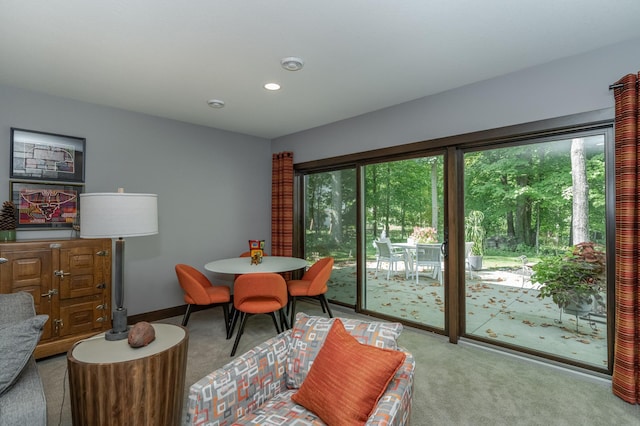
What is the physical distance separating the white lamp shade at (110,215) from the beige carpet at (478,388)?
1.13 m

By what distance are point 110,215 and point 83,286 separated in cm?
174

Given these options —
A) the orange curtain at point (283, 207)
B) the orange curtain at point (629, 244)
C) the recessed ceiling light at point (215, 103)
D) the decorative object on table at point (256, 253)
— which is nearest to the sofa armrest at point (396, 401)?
the orange curtain at point (629, 244)

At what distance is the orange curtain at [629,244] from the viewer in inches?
87.2

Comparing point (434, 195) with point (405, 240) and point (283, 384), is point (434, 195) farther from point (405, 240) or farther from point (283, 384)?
point (283, 384)

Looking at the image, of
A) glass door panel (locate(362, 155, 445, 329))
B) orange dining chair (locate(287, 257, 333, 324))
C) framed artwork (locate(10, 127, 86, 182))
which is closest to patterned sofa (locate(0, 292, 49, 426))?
orange dining chair (locate(287, 257, 333, 324))

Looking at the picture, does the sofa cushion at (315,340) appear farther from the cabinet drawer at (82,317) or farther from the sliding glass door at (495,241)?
the cabinet drawer at (82,317)

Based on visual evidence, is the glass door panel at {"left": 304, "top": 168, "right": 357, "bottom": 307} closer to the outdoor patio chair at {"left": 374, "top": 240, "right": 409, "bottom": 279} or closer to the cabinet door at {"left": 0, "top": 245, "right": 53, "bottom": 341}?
the outdoor patio chair at {"left": 374, "top": 240, "right": 409, "bottom": 279}

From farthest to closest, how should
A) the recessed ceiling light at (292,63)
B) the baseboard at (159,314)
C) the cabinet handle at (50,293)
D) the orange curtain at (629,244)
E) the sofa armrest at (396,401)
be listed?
the baseboard at (159,314) < the cabinet handle at (50,293) < the recessed ceiling light at (292,63) < the orange curtain at (629,244) < the sofa armrest at (396,401)

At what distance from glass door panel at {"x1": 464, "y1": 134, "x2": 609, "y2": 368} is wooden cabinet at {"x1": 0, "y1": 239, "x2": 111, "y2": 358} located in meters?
3.60

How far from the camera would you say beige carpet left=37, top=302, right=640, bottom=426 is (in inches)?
81.5

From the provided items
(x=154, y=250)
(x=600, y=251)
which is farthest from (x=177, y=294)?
(x=600, y=251)

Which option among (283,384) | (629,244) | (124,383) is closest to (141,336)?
(124,383)

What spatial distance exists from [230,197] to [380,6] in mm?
3395

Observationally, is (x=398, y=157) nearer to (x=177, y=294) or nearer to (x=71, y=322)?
(x=177, y=294)
